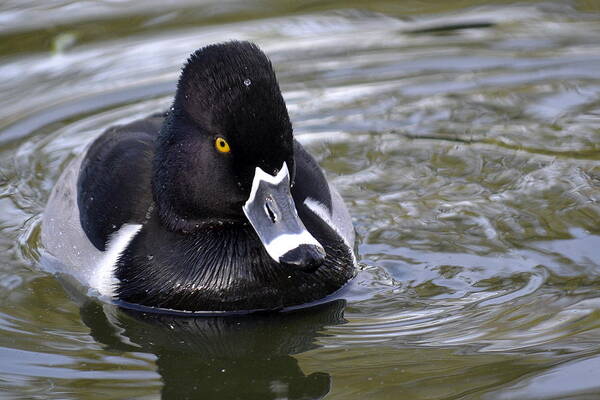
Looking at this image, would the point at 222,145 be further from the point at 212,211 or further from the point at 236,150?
the point at 212,211

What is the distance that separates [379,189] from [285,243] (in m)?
2.35

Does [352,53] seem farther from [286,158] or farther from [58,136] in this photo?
[286,158]

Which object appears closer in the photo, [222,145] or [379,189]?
[222,145]

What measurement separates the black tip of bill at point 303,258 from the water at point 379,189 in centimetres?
51

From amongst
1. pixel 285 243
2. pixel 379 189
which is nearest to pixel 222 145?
pixel 285 243

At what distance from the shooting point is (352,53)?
10773mm

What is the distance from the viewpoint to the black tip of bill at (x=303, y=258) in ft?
18.8

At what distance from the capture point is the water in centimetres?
566

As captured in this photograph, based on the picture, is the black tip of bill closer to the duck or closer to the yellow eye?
the duck

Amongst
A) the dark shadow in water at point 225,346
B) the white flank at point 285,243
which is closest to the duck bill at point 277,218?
the white flank at point 285,243

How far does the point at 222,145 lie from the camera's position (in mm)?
6023

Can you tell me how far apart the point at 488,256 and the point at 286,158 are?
5.46 feet

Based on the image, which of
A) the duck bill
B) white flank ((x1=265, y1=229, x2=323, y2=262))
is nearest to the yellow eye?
the duck bill

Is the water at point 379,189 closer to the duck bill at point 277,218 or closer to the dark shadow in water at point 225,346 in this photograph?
the dark shadow in water at point 225,346
